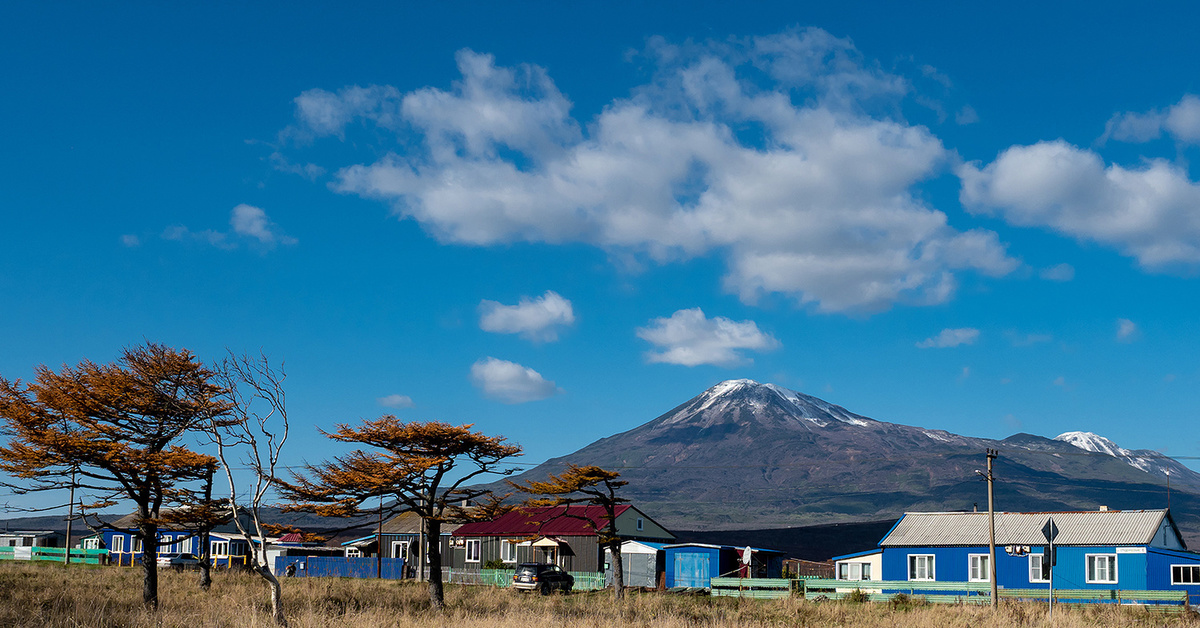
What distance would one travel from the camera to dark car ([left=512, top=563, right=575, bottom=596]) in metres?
46.0

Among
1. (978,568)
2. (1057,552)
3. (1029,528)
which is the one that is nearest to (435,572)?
(978,568)

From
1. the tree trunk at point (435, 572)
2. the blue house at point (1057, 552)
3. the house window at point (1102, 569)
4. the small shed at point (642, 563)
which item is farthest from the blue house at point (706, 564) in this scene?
the tree trunk at point (435, 572)

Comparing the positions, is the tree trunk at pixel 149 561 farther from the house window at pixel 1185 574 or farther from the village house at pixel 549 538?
the house window at pixel 1185 574

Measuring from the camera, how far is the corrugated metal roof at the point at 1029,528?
1897 inches

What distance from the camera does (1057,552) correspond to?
49000 millimetres

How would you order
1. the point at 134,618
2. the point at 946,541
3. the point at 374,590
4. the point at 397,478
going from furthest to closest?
the point at 946,541 < the point at 374,590 < the point at 397,478 < the point at 134,618

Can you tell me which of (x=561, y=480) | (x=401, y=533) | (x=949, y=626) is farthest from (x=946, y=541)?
(x=401, y=533)

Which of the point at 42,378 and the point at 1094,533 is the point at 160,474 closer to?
the point at 42,378

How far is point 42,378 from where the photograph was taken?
28.5m

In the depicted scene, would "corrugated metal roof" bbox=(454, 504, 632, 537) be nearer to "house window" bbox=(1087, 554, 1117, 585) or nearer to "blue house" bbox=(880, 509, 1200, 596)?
"blue house" bbox=(880, 509, 1200, 596)

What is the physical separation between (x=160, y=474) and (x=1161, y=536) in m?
47.6

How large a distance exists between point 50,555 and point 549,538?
46595mm

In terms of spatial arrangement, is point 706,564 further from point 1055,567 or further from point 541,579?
point 1055,567

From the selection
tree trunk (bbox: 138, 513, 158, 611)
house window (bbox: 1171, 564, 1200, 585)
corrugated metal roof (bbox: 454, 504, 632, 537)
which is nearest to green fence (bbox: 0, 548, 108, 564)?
corrugated metal roof (bbox: 454, 504, 632, 537)
